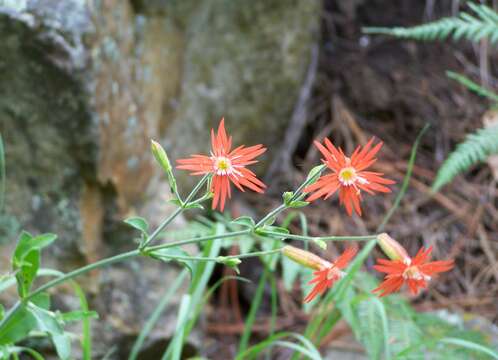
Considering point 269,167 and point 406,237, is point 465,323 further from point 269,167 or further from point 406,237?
point 269,167

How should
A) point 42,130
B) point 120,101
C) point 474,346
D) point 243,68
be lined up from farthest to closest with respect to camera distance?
point 243,68
point 120,101
point 42,130
point 474,346

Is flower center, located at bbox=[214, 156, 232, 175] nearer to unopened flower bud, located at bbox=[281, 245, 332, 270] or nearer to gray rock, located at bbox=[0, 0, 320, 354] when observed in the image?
unopened flower bud, located at bbox=[281, 245, 332, 270]

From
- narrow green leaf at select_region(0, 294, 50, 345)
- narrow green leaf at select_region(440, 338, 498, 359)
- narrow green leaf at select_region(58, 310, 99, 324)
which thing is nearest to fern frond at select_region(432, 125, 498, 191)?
narrow green leaf at select_region(440, 338, 498, 359)

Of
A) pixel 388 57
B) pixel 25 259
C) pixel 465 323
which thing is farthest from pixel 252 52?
pixel 25 259

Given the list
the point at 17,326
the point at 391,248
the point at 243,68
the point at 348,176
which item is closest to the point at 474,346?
the point at 391,248

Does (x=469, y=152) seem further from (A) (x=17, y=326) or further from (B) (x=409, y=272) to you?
(A) (x=17, y=326)

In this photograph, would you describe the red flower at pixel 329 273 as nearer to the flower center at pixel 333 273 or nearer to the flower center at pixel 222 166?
the flower center at pixel 333 273
